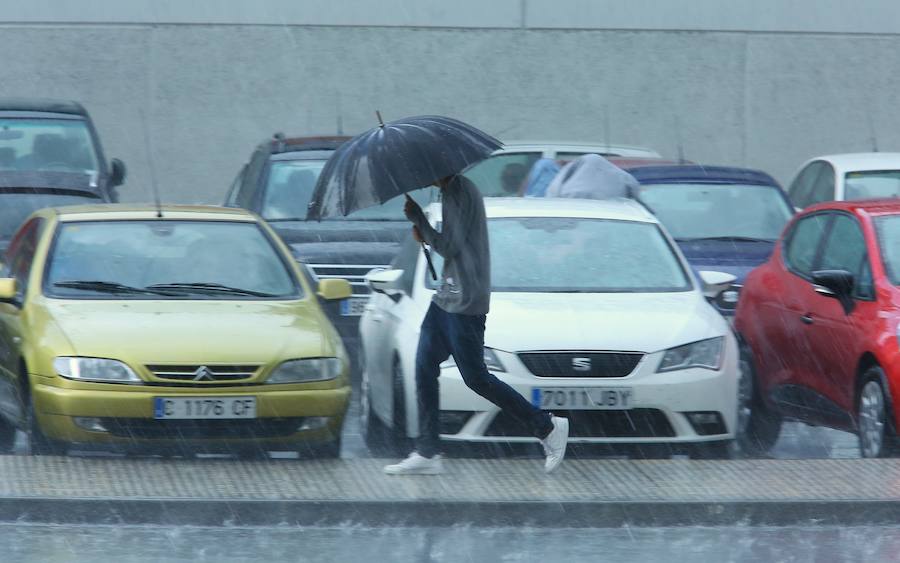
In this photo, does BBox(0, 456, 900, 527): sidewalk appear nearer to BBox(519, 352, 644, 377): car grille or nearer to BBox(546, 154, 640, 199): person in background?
BBox(519, 352, 644, 377): car grille

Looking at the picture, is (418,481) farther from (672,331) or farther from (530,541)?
(672,331)

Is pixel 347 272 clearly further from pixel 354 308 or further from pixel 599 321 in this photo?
pixel 599 321

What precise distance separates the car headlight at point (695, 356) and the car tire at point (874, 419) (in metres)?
0.80

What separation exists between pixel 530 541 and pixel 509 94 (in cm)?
1568

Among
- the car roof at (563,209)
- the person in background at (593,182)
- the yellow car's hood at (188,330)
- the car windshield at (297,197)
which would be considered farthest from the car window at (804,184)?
the yellow car's hood at (188,330)

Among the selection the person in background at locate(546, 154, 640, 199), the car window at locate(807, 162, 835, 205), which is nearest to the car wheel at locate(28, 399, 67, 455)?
the person in background at locate(546, 154, 640, 199)

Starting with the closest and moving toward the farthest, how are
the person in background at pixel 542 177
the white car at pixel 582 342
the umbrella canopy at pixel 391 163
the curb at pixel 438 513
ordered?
the curb at pixel 438 513
the umbrella canopy at pixel 391 163
the white car at pixel 582 342
the person in background at pixel 542 177

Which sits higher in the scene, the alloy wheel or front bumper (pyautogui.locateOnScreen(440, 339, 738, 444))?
front bumper (pyautogui.locateOnScreen(440, 339, 738, 444))

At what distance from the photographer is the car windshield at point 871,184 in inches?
588

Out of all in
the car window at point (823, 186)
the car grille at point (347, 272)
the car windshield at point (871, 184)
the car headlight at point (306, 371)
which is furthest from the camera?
the car window at point (823, 186)

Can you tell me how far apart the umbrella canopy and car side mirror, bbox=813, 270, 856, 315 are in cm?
229

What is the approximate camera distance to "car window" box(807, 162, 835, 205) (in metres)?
15.4

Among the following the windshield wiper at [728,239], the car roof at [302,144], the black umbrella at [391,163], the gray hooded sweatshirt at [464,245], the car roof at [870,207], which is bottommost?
the windshield wiper at [728,239]

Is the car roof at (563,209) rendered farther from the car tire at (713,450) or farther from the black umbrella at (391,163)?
the black umbrella at (391,163)
